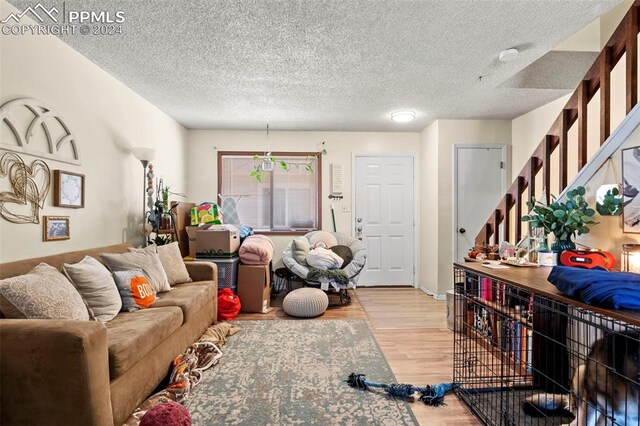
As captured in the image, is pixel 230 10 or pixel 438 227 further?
pixel 438 227

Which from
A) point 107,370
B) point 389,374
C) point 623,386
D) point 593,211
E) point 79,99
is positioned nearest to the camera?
point 623,386

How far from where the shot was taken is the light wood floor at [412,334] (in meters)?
2.01

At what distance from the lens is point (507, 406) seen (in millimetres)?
1812

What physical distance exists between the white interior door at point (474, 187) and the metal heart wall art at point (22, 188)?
15.1 feet

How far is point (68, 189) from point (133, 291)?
37.3 inches

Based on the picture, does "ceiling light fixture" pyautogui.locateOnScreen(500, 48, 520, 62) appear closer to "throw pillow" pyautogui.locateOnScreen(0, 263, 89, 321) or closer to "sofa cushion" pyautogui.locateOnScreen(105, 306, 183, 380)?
"sofa cushion" pyautogui.locateOnScreen(105, 306, 183, 380)

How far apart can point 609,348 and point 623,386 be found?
0.14m

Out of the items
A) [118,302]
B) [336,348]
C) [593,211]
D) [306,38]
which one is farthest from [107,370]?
[593,211]

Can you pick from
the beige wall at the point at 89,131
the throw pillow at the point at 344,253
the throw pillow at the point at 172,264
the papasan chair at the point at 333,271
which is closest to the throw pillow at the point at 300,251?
the papasan chair at the point at 333,271

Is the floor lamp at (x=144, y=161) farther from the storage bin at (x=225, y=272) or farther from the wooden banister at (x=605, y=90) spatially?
the wooden banister at (x=605, y=90)

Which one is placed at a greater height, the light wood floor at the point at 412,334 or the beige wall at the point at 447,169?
the beige wall at the point at 447,169

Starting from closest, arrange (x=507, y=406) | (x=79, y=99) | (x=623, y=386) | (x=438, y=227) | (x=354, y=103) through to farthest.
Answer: (x=623, y=386), (x=507, y=406), (x=79, y=99), (x=354, y=103), (x=438, y=227)

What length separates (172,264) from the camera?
3.21 m

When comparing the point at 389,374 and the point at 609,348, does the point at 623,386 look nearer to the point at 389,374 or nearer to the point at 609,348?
the point at 609,348
